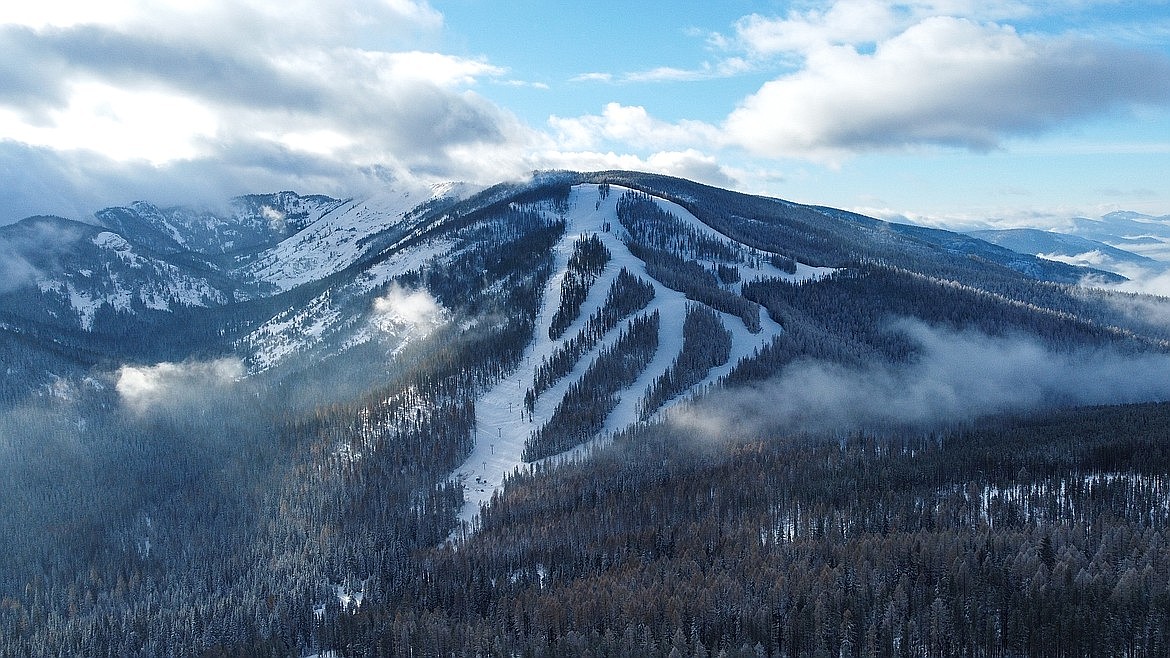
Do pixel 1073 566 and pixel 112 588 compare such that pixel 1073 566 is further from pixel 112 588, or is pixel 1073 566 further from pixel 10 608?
pixel 10 608

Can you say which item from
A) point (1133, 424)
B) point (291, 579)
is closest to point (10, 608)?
point (291, 579)

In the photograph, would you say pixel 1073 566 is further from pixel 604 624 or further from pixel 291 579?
pixel 291 579

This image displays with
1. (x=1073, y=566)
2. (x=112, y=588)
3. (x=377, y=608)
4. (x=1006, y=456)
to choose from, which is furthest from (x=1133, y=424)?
(x=112, y=588)

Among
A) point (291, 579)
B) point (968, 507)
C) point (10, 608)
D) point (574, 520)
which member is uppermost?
point (968, 507)

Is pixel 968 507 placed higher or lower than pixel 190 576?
higher

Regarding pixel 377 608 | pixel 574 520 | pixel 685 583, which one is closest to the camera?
pixel 685 583

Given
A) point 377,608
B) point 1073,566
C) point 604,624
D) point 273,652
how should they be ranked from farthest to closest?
point 377,608 < point 273,652 < point 604,624 < point 1073,566

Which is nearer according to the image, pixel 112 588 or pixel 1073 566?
pixel 1073 566
